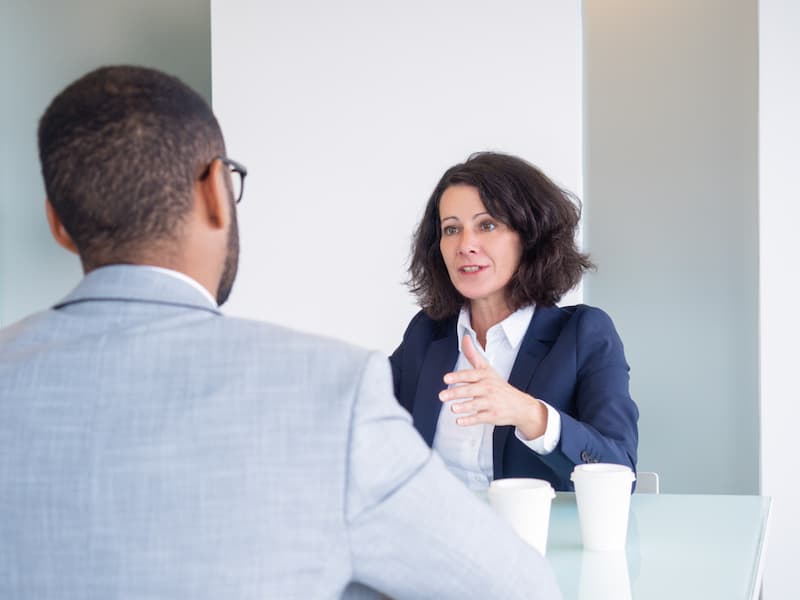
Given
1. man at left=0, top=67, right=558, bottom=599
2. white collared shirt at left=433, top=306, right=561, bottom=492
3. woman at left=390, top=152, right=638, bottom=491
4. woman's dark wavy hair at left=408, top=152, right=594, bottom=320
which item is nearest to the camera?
man at left=0, top=67, right=558, bottom=599

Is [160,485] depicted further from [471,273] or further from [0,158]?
[0,158]

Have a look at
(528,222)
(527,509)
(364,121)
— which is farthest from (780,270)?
(527,509)

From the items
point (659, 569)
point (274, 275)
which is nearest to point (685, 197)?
point (274, 275)

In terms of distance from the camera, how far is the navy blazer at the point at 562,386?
6.63ft

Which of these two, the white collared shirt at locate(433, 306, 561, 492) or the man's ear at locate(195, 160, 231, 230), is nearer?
the man's ear at locate(195, 160, 231, 230)

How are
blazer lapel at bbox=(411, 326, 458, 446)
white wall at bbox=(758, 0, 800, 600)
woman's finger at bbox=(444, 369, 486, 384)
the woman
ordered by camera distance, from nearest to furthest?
woman's finger at bbox=(444, 369, 486, 384), the woman, blazer lapel at bbox=(411, 326, 458, 446), white wall at bbox=(758, 0, 800, 600)

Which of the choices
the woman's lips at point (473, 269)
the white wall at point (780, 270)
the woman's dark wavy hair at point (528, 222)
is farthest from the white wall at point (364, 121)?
the woman's lips at point (473, 269)

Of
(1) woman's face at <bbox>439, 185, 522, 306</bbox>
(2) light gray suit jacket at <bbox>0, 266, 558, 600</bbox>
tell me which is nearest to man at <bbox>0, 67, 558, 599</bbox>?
(2) light gray suit jacket at <bbox>0, 266, 558, 600</bbox>

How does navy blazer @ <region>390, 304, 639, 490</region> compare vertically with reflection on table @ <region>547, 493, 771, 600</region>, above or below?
above

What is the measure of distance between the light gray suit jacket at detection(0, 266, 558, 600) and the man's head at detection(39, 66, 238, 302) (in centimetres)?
12

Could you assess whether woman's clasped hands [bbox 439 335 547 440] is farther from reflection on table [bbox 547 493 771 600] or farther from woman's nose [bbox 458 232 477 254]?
woman's nose [bbox 458 232 477 254]

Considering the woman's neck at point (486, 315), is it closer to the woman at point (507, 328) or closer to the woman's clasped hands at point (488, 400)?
the woman at point (507, 328)

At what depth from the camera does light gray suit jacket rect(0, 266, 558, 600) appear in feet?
2.54

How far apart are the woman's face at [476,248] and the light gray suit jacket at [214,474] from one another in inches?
66.9
